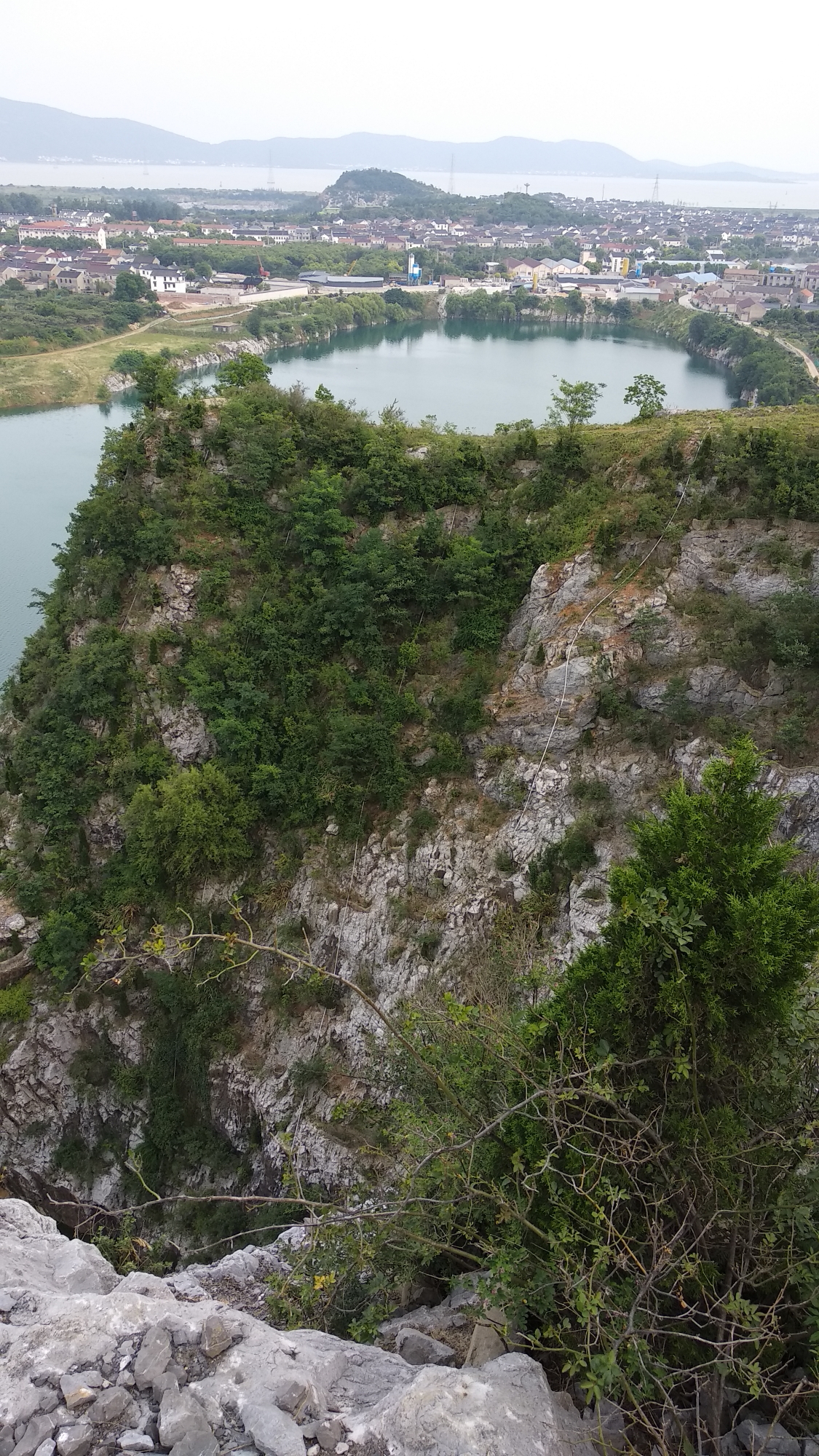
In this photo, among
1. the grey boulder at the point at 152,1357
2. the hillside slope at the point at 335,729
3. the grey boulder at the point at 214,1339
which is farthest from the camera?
the hillside slope at the point at 335,729

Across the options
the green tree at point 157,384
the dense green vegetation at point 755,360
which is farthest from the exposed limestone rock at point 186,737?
the dense green vegetation at point 755,360

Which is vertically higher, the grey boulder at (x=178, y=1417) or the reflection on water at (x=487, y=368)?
the reflection on water at (x=487, y=368)

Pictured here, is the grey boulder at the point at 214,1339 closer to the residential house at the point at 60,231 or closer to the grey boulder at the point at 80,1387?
the grey boulder at the point at 80,1387

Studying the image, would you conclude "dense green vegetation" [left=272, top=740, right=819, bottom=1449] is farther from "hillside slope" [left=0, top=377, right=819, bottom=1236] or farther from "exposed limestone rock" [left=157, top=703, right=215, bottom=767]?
"exposed limestone rock" [left=157, top=703, right=215, bottom=767]

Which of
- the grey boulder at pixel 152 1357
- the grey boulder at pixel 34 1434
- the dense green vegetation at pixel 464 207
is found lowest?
the grey boulder at pixel 152 1357

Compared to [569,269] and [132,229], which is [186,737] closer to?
[569,269]

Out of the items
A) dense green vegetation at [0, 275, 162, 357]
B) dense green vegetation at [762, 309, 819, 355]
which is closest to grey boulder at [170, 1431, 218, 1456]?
dense green vegetation at [0, 275, 162, 357]

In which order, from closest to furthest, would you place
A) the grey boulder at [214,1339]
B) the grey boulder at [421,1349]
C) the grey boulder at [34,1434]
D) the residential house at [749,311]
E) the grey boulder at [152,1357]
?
the grey boulder at [34,1434], the grey boulder at [152,1357], the grey boulder at [214,1339], the grey boulder at [421,1349], the residential house at [749,311]

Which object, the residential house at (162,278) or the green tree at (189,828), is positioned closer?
the green tree at (189,828)
